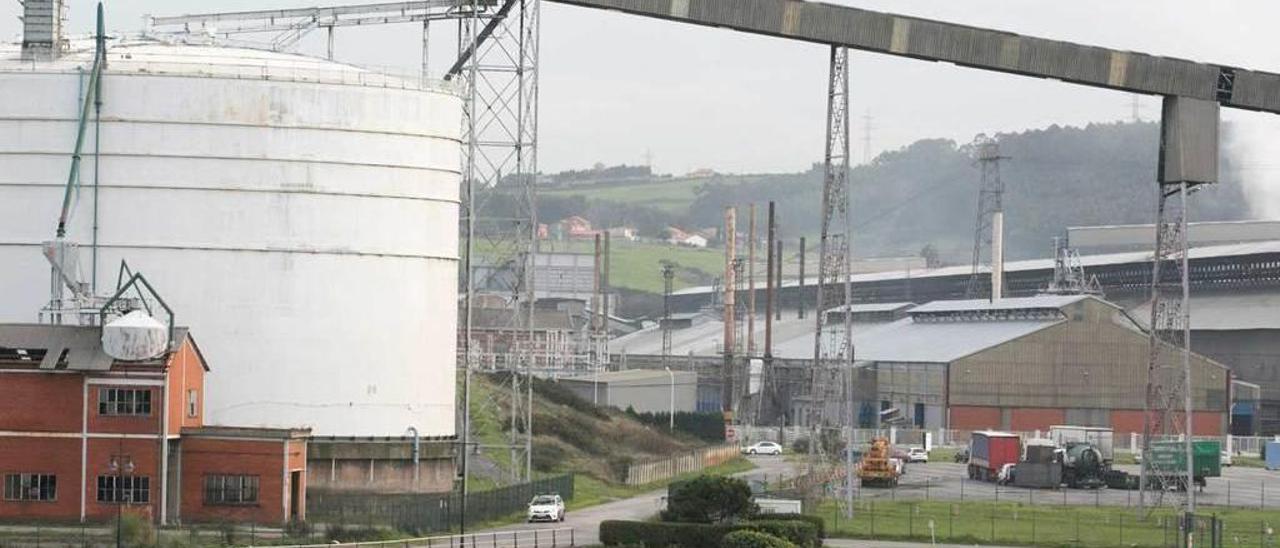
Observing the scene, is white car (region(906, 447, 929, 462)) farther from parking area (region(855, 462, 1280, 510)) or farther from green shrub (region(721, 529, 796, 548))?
green shrub (region(721, 529, 796, 548))

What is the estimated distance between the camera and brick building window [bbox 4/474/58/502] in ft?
208

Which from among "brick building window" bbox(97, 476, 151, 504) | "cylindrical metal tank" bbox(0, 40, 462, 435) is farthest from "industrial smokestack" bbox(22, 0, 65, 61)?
"brick building window" bbox(97, 476, 151, 504)

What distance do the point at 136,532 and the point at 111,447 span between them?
23.2ft

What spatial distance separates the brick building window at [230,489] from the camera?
6475 centimetres

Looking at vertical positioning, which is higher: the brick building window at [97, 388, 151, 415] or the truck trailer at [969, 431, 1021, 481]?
the brick building window at [97, 388, 151, 415]

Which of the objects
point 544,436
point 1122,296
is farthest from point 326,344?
point 1122,296

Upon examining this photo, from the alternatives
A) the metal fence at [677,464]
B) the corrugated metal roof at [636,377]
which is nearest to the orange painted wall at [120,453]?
the metal fence at [677,464]

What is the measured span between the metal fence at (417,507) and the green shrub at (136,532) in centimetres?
678

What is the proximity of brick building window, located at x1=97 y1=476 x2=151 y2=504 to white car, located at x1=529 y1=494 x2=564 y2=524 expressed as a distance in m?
12.6

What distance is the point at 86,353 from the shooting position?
64375mm

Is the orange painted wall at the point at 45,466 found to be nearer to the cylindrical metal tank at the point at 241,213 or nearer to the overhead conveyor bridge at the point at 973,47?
the cylindrical metal tank at the point at 241,213

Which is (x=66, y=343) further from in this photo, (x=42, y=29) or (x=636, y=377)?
(x=636, y=377)

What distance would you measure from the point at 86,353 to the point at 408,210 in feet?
44.4

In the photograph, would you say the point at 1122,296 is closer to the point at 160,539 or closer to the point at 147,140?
the point at 147,140
